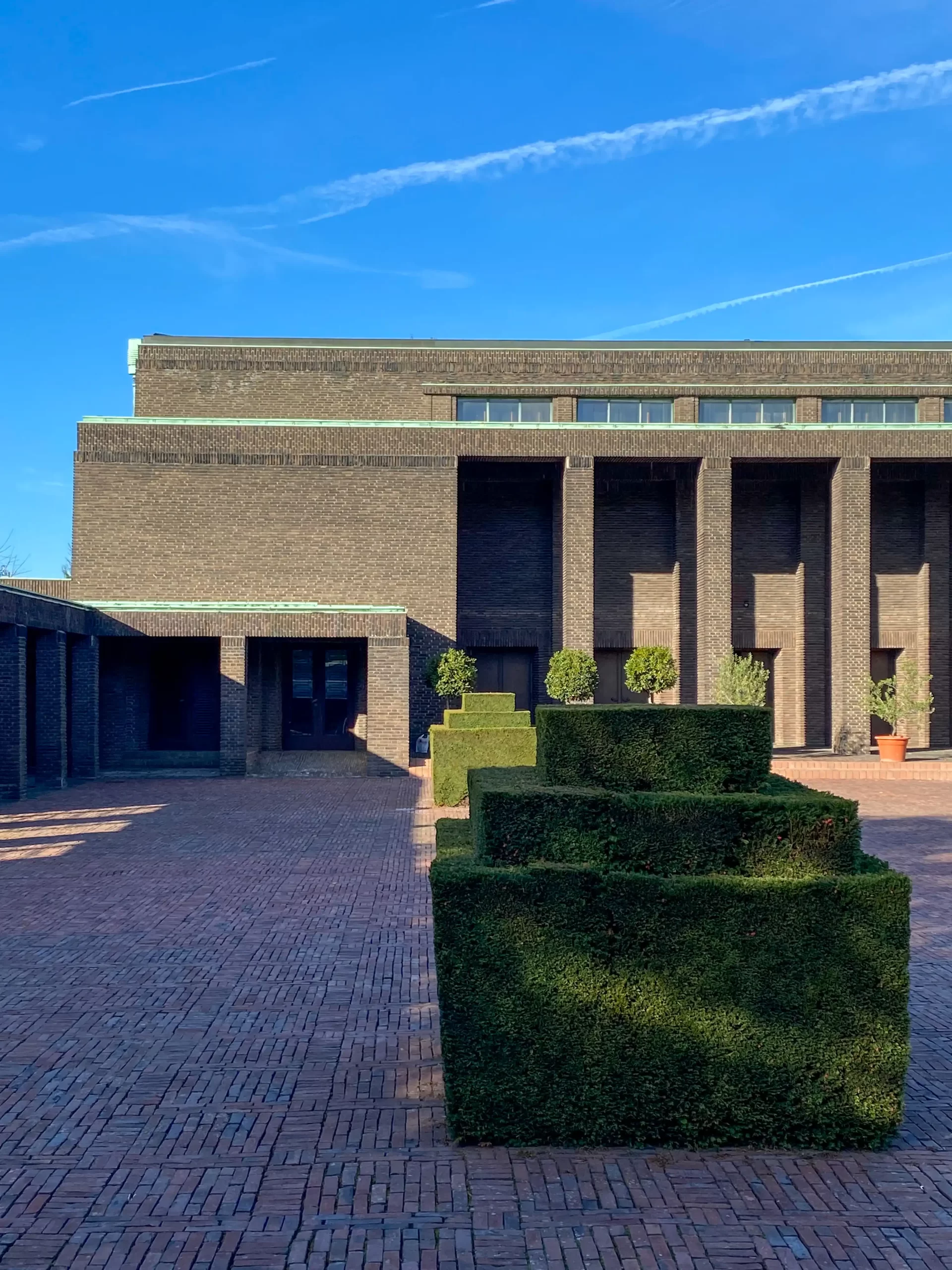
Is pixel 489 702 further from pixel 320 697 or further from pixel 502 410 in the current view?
pixel 502 410

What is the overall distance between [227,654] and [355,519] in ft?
19.3

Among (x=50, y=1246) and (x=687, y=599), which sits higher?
(x=687, y=599)

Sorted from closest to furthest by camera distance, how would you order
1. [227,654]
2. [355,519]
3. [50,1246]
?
[50,1246]
[227,654]
[355,519]

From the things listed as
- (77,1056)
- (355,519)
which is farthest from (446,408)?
(77,1056)

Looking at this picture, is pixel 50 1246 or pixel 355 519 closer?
pixel 50 1246

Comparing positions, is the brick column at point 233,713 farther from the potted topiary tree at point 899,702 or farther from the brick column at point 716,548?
the potted topiary tree at point 899,702

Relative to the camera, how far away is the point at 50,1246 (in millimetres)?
3678

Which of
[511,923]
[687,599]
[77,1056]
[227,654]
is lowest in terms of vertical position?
[77,1056]

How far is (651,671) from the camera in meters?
23.1

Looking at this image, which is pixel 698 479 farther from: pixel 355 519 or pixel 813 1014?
pixel 813 1014

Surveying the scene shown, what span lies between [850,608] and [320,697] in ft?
48.8

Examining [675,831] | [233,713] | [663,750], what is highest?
[663,750]

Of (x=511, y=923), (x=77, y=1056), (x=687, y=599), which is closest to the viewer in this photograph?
(x=511, y=923)

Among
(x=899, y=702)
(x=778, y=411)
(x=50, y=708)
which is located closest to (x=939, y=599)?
(x=899, y=702)
